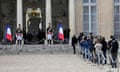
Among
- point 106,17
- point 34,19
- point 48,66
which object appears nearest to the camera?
point 48,66

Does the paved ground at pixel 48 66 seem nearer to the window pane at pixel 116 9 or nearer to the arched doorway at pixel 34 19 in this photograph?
the window pane at pixel 116 9

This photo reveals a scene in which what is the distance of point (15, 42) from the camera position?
167ft

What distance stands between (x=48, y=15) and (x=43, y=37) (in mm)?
3123

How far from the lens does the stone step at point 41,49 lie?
150 ft

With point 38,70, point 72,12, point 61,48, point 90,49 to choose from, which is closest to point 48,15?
point 72,12

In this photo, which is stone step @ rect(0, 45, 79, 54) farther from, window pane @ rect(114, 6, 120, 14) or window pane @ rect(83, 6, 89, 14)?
window pane @ rect(114, 6, 120, 14)

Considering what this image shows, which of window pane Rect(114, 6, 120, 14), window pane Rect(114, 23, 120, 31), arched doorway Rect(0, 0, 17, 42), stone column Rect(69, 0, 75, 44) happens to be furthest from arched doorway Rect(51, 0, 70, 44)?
window pane Rect(114, 6, 120, 14)

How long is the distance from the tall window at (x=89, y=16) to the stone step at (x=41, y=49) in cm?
544

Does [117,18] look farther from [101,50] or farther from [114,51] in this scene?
[114,51]

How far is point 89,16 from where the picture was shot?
172ft

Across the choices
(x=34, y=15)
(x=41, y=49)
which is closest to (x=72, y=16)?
(x=41, y=49)

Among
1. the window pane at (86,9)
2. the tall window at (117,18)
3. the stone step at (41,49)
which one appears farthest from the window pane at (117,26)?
the stone step at (41,49)

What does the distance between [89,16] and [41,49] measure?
27.1ft

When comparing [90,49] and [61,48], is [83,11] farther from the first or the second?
[90,49]
